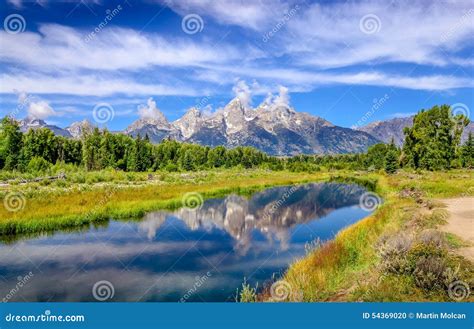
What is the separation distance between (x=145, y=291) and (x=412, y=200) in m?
22.2

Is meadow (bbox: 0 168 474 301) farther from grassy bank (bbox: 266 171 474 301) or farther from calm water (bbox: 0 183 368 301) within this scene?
calm water (bbox: 0 183 368 301)

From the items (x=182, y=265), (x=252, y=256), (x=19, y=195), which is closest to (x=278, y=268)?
(x=252, y=256)

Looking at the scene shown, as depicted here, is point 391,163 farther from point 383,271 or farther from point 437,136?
point 383,271

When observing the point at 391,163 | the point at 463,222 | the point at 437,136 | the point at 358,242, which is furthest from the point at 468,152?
the point at 358,242

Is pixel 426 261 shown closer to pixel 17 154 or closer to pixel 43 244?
pixel 43 244

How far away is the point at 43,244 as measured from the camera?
61.7 feet

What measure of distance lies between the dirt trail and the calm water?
6623mm

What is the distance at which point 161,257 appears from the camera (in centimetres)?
1786

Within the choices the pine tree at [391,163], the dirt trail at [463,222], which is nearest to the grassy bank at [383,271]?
the dirt trail at [463,222]

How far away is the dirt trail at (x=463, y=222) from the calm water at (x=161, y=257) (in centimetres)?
662

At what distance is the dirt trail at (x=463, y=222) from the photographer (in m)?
14.0

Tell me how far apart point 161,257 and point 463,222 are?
1518 centimetres

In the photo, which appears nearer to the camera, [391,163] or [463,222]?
[463,222]

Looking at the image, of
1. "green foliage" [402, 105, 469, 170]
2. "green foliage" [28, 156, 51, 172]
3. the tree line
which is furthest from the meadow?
"green foliage" [28, 156, 51, 172]
